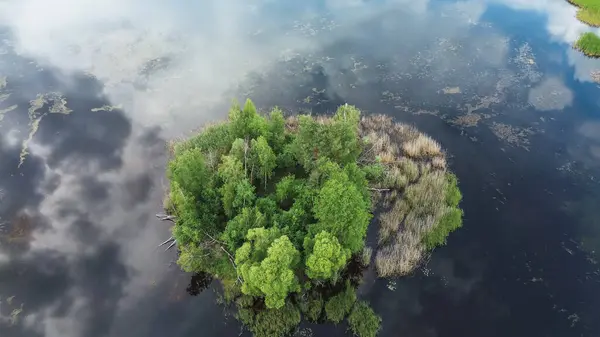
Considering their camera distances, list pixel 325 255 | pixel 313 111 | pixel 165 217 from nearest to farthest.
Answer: pixel 325 255 < pixel 165 217 < pixel 313 111

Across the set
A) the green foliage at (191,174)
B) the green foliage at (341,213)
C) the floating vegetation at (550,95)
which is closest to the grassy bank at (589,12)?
the floating vegetation at (550,95)

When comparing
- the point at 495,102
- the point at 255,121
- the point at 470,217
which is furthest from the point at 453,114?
the point at 255,121

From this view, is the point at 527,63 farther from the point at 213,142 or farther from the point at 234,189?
the point at 234,189

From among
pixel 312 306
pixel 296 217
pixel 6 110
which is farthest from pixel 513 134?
pixel 6 110

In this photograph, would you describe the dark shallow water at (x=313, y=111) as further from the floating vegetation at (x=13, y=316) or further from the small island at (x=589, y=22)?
the small island at (x=589, y=22)

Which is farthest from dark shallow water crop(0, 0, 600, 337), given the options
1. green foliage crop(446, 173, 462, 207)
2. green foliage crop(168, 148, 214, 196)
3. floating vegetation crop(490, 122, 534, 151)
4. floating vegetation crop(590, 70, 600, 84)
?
green foliage crop(168, 148, 214, 196)

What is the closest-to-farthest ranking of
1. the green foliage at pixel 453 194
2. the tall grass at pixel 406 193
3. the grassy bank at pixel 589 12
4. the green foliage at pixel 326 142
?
the green foliage at pixel 326 142, the tall grass at pixel 406 193, the green foliage at pixel 453 194, the grassy bank at pixel 589 12
